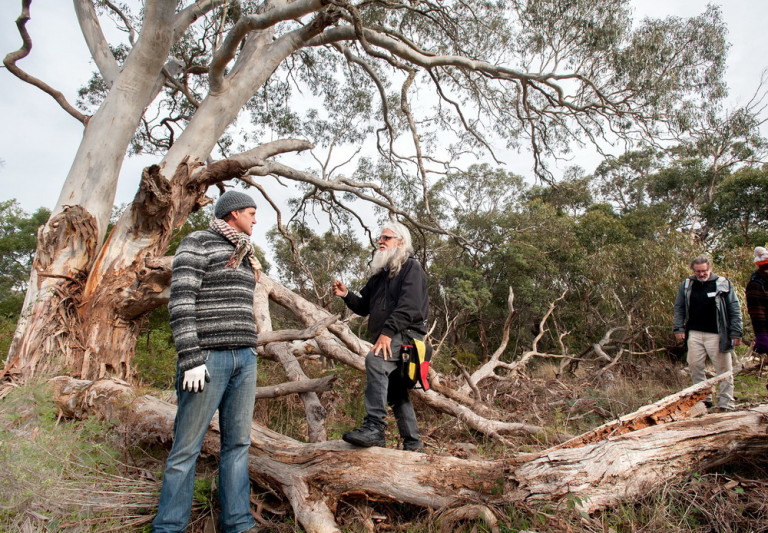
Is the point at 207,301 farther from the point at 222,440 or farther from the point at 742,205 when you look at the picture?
the point at 742,205

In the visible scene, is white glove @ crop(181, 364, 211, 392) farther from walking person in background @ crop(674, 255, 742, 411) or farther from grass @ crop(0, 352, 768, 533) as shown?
walking person in background @ crop(674, 255, 742, 411)

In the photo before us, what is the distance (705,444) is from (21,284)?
29.3m

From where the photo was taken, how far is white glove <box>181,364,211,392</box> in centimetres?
217

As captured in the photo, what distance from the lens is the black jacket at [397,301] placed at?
2877 mm

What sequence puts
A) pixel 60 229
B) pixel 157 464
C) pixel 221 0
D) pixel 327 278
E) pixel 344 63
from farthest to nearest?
pixel 327 278 < pixel 344 63 < pixel 221 0 < pixel 60 229 < pixel 157 464

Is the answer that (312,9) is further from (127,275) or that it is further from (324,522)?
(324,522)

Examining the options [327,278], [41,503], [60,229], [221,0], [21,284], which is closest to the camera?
[41,503]

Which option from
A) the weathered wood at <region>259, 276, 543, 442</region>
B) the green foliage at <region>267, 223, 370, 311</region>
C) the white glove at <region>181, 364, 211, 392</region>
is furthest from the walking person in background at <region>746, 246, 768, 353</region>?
the green foliage at <region>267, 223, 370, 311</region>

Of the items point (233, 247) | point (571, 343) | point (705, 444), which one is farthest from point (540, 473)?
point (571, 343)

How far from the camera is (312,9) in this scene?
5.43 metres

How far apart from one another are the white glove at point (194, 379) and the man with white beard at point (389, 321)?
2.98 ft

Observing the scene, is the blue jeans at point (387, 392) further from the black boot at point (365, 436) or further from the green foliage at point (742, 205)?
the green foliage at point (742, 205)

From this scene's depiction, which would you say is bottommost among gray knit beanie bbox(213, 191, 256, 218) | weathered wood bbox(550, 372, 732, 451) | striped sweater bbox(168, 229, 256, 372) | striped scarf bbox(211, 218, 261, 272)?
weathered wood bbox(550, 372, 732, 451)

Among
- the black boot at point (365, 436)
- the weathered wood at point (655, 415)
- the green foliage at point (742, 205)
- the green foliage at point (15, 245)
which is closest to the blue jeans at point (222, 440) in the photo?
the black boot at point (365, 436)
